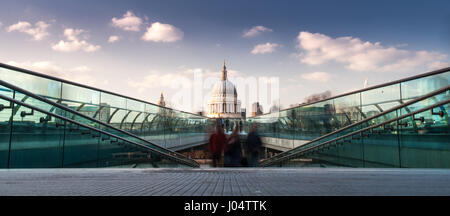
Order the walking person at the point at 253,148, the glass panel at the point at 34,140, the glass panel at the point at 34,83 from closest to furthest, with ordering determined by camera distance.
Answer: the glass panel at the point at 34,140 → the glass panel at the point at 34,83 → the walking person at the point at 253,148

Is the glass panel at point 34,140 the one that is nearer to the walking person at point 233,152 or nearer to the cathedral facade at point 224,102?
the walking person at point 233,152

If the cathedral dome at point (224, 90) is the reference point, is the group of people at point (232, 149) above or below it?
below

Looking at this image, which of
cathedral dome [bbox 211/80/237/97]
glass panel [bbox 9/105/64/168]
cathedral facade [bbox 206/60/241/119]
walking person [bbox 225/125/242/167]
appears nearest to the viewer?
glass panel [bbox 9/105/64/168]

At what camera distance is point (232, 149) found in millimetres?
8461

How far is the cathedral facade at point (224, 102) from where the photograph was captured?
118 meters

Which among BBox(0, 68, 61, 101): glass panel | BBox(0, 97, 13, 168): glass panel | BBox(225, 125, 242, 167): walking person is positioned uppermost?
BBox(0, 68, 61, 101): glass panel

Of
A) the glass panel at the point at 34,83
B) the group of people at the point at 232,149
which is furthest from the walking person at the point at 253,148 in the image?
the glass panel at the point at 34,83

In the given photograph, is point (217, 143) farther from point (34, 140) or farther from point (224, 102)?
point (224, 102)

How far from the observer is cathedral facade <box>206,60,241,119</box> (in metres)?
118

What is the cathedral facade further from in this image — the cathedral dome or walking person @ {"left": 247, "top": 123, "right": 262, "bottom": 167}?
walking person @ {"left": 247, "top": 123, "right": 262, "bottom": 167}

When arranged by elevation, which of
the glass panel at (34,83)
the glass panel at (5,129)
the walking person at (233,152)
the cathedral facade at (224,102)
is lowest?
the walking person at (233,152)

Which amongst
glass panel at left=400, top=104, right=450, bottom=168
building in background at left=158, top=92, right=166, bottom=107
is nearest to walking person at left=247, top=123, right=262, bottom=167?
glass panel at left=400, top=104, right=450, bottom=168

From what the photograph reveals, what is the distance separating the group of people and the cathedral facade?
10531cm

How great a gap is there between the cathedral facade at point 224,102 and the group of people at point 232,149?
346 ft
